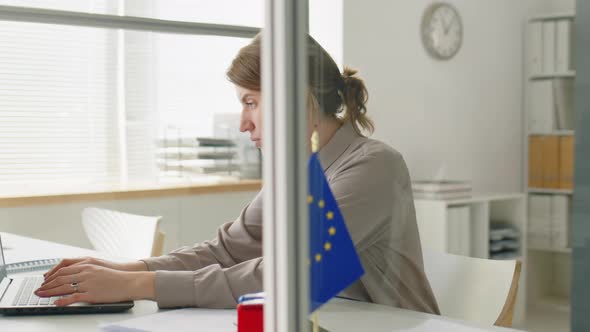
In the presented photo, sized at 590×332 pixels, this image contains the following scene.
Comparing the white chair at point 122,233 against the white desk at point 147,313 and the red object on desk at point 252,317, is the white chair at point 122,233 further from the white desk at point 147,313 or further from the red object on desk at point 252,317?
the red object on desk at point 252,317

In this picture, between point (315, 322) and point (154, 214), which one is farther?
point (154, 214)

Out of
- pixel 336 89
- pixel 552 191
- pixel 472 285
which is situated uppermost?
pixel 336 89

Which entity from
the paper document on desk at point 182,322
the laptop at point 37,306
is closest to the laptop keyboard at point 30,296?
the laptop at point 37,306

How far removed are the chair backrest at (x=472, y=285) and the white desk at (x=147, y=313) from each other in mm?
18

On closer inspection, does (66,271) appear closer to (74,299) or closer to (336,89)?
(74,299)

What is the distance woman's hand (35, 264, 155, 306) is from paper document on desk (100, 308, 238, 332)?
0.29ft

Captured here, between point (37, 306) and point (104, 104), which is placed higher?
point (104, 104)

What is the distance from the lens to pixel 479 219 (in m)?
0.76

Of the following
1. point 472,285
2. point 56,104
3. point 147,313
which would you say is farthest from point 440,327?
point 56,104

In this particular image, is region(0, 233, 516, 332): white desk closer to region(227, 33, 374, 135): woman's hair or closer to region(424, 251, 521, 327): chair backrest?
region(424, 251, 521, 327): chair backrest

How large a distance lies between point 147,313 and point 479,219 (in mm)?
597

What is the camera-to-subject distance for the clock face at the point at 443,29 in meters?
0.73

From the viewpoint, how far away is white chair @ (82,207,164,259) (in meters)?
1.92

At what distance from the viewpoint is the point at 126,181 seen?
2.10 m
